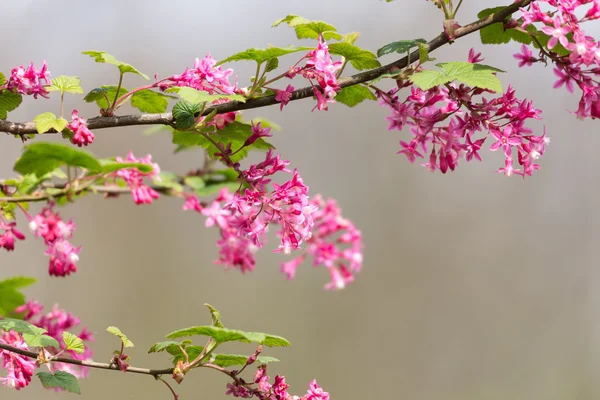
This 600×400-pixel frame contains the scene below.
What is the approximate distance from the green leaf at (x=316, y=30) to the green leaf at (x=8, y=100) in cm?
49

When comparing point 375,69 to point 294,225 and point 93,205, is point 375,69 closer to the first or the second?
point 294,225

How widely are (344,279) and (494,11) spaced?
5.19 feet

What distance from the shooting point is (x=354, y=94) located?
129 cm

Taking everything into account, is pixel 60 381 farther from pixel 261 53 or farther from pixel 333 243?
pixel 333 243

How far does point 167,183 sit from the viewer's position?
2.11 m

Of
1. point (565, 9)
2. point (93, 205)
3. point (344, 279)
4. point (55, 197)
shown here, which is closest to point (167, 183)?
point (55, 197)

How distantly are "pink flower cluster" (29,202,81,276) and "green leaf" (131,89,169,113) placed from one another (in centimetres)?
36

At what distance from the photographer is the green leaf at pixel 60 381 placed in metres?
1.13

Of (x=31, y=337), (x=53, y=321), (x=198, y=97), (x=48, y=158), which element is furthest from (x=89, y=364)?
(x=53, y=321)

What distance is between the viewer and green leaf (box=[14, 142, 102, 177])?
104 centimetres

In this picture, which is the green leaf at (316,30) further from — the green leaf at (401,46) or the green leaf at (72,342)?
the green leaf at (72,342)

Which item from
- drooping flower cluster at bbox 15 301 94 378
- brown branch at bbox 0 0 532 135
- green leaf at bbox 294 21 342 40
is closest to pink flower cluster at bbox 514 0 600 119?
brown branch at bbox 0 0 532 135

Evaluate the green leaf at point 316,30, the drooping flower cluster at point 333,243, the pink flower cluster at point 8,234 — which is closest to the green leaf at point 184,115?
the green leaf at point 316,30

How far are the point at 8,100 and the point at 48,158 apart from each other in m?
0.17
